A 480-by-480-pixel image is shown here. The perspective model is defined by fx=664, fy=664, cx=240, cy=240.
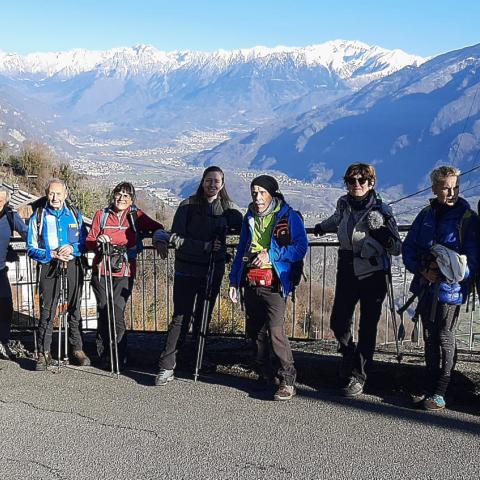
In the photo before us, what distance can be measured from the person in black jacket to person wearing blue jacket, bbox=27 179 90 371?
Answer: 1.00 metres

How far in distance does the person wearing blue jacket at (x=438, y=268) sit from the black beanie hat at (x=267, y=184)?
1.11m

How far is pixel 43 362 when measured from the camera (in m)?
6.25

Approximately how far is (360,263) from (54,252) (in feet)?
9.03

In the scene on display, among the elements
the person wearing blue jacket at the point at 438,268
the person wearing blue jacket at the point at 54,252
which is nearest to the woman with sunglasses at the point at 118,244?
the person wearing blue jacket at the point at 54,252

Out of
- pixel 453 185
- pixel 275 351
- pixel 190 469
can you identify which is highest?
pixel 453 185

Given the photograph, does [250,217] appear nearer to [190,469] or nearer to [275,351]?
[275,351]

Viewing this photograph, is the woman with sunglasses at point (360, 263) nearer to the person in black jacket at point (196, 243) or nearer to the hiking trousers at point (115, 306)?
the person in black jacket at point (196, 243)

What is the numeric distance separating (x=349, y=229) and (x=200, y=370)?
2.00 m

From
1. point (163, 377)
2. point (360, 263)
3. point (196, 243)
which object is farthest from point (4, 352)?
point (360, 263)

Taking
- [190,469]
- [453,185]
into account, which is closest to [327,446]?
[190,469]

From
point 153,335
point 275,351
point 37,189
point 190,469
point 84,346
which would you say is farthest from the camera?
point 37,189

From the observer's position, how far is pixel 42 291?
6.20 m

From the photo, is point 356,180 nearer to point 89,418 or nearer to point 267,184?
Answer: point 267,184

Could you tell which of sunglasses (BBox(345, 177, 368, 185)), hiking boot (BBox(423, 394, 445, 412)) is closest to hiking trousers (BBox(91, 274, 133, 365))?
sunglasses (BBox(345, 177, 368, 185))
